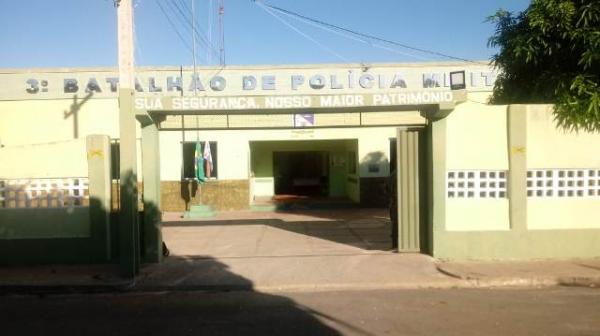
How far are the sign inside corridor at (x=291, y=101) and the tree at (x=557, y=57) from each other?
2.24m

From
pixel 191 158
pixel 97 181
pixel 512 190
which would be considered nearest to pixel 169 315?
pixel 97 181

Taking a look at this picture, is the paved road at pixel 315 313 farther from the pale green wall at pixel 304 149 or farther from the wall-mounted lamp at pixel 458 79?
the pale green wall at pixel 304 149

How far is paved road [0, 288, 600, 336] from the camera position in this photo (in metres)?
5.56

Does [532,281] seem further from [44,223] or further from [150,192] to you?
[44,223]

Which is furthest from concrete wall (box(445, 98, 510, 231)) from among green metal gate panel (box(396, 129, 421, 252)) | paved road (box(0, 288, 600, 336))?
paved road (box(0, 288, 600, 336))

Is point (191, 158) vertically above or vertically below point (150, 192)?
above

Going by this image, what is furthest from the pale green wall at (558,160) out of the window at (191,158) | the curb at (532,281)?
the window at (191,158)

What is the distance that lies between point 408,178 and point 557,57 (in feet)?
12.1

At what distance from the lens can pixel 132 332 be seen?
18.2ft

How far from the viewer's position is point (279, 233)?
1264 cm

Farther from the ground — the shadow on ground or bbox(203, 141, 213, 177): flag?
bbox(203, 141, 213, 177): flag

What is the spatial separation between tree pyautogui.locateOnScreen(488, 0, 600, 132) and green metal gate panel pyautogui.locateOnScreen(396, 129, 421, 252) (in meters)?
2.54

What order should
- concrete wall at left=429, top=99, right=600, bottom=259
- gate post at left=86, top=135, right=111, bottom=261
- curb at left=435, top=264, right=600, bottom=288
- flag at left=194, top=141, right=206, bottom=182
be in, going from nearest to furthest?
curb at left=435, top=264, right=600, bottom=288 → gate post at left=86, top=135, right=111, bottom=261 → concrete wall at left=429, top=99, right=600, bottom=259 → flag at left=194, top=141, right=206, bottom=182

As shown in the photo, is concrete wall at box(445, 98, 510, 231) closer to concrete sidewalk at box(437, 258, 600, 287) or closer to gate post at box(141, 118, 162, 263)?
concrete sidewalk at box(437, 258, 600, 287)
